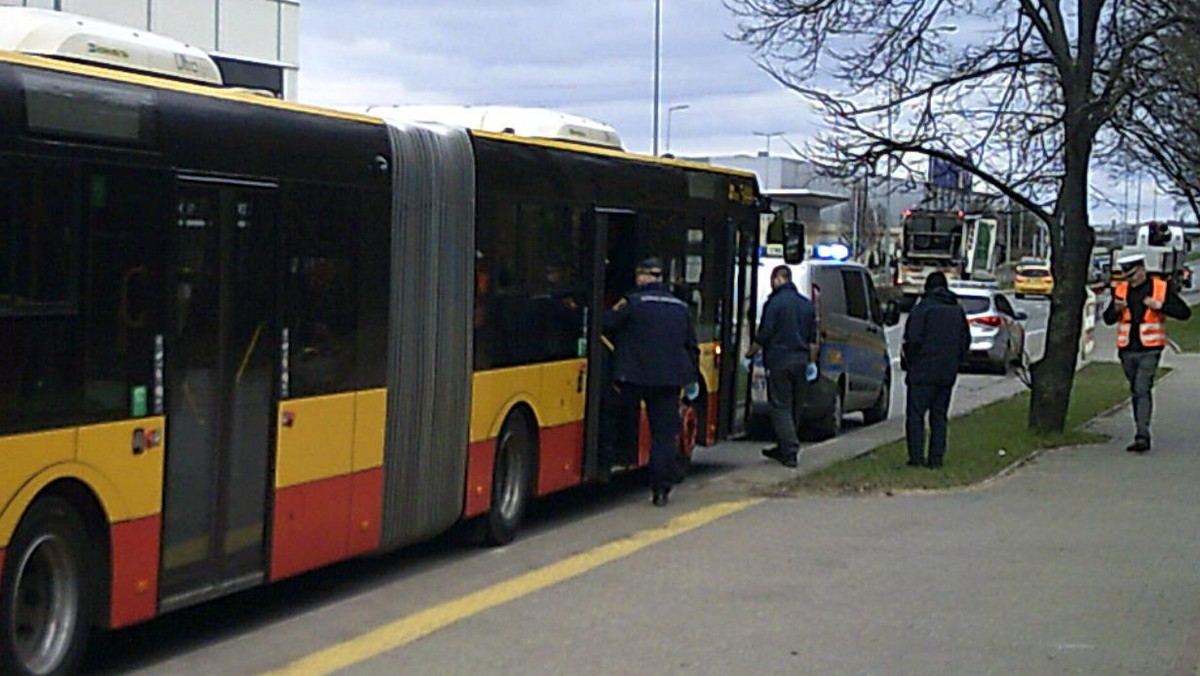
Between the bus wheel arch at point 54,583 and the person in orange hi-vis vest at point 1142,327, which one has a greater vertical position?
the person in orange hi-vis vest at point 1142,327

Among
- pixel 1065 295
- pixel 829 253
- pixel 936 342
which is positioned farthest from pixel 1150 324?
pixel 829 253

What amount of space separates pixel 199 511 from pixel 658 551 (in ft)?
12.6

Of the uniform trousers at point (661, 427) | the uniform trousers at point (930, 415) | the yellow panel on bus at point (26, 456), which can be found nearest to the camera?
the yellow panel on bus at point (26, 456)

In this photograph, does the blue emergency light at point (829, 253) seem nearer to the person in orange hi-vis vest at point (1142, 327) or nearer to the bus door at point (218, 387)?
the person in orange hi-vis vest at point (1142, 327)

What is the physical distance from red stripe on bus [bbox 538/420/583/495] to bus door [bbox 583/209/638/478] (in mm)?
121

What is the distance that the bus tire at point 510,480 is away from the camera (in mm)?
12109

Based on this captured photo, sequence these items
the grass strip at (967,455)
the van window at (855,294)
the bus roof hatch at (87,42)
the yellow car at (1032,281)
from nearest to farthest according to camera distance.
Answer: the bus roof hatch at (87,42) → the grass strip at (967,455) → the van window at (855,294) → the yellow car at (1032,281)

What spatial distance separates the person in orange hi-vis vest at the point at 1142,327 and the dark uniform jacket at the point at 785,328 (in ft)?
11.8

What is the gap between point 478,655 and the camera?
8.54 meters

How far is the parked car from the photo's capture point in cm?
3409

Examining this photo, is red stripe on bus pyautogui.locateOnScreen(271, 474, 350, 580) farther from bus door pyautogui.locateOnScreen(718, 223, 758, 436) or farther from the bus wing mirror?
the bus wing mirror

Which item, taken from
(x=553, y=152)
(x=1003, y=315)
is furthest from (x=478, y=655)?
(x=1003, y=315)

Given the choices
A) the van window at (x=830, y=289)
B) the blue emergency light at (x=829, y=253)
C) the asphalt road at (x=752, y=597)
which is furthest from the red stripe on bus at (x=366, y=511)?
the blue emergency light at (x=829, y=253)

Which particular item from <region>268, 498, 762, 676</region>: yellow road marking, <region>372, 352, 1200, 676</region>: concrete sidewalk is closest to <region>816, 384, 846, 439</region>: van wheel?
<region>372, 352, 1200, 676</region>: concrete sidewalk
